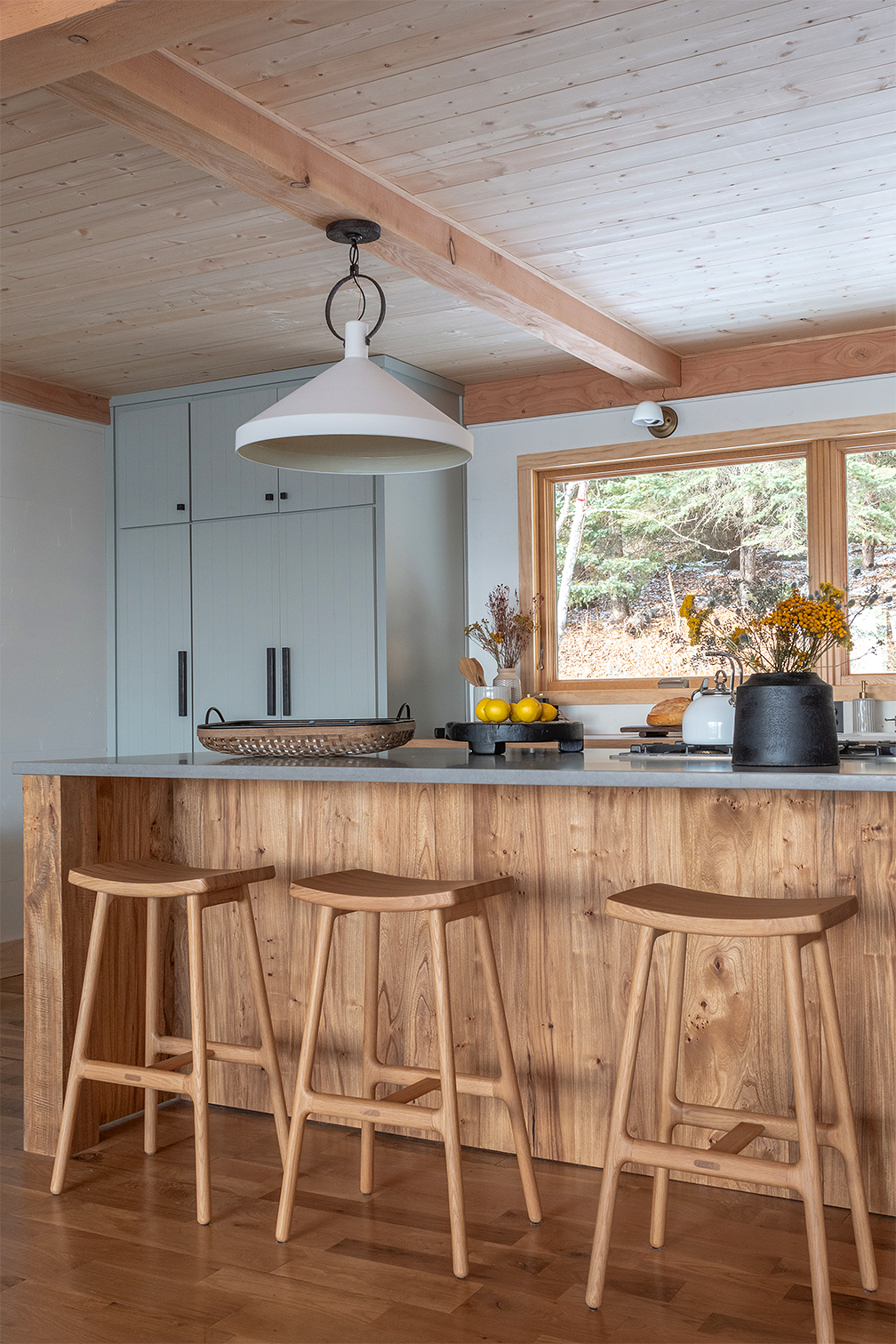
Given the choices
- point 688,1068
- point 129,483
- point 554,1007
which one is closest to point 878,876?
point 688,1068

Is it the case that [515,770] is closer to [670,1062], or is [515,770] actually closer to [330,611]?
[670,1062]

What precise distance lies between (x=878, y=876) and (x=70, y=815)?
1873mm

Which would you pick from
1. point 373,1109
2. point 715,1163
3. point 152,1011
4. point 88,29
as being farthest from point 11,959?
point 88,29

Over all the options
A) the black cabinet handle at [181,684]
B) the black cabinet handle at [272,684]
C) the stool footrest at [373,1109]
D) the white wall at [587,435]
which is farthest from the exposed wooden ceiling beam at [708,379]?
the stool footrest at [373,1109]

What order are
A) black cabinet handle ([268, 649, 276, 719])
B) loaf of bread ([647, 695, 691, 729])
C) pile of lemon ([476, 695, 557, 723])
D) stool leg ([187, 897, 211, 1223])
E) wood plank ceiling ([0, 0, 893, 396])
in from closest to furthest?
stool leg ([187, 897, 211, 1223])
wood plank ceiling ([0, 0, 893, 396])
pile of lemon ([476, 695, 557, 723])
loaf of bread ([647, 695, 691, 729])
black cabinet handle ([268, 649, 276, 719])

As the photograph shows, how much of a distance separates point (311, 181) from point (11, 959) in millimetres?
3394

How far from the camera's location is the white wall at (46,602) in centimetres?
505

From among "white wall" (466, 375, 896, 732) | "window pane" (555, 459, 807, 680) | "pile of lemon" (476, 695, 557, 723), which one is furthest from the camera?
"window pane" (555, 459, 807, 680)

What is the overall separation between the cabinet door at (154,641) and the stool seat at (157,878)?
2.52m

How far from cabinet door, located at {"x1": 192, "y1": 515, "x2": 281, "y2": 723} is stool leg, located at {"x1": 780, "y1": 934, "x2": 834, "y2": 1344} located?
132 inches

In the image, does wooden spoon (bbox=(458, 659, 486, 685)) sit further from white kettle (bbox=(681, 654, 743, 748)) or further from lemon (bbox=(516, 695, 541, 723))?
white kettle (bbox=(681, 654, 743, 748))

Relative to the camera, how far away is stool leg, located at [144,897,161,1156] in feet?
9.37

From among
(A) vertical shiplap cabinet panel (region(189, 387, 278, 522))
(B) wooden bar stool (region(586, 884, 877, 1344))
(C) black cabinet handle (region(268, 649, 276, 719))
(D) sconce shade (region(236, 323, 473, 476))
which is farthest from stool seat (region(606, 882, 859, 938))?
(A) vertical shiplap cabinet panel (region(189, 387, 278, 522))

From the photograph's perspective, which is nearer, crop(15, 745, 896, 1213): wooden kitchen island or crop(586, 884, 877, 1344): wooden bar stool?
crop(586, 884, 877, 1344): wooden bar stool
